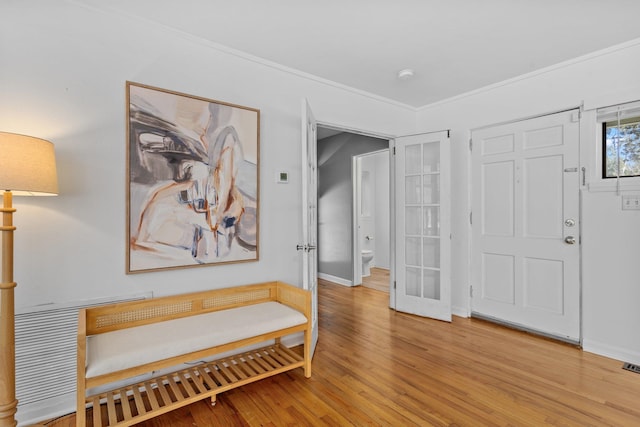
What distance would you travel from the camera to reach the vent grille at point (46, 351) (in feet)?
5.80

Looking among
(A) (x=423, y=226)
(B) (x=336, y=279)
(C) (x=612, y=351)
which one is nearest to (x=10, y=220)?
(A) (x=423, y=226)

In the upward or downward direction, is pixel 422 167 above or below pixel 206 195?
above

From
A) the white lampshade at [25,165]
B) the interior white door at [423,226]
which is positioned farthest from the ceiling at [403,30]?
the white lampshade at [25,165]

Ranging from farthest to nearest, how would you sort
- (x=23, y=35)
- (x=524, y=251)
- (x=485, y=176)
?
(x=485, y=176), (x=524, y=251), (x=23, y=35)

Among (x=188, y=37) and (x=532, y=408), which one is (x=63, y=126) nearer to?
(x=188, y=37)

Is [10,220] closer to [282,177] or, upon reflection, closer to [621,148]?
[282,177]

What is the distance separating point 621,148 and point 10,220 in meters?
4.16

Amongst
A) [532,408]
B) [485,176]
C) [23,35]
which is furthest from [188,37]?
[532,408]

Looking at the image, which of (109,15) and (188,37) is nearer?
(109,15)

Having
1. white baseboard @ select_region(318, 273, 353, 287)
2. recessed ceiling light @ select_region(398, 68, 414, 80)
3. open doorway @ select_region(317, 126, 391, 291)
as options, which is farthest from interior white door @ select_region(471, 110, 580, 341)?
white baseboard @ select_region(318, 273, 353, 287)

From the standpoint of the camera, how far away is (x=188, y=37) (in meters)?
2.33

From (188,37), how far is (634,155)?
3558 millimetres

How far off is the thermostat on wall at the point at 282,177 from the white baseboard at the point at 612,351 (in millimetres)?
2911

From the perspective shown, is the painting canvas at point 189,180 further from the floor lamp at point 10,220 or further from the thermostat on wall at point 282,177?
the floor lamp at point 10,220
